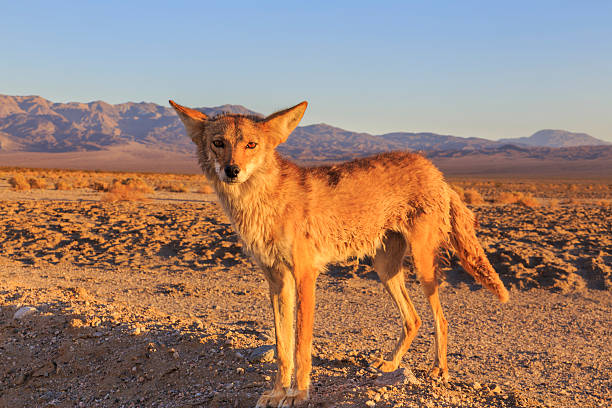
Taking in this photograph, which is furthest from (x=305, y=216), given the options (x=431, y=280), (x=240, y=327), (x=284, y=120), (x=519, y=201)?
(x=519, y=201)

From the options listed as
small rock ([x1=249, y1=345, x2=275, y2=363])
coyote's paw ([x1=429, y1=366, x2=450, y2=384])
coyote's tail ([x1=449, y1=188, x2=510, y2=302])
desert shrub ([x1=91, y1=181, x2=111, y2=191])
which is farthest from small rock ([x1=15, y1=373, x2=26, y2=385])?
desert shrub ([x1=91, y1=181, x2=111, y2=191])

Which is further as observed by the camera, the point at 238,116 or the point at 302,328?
the point at 238,116

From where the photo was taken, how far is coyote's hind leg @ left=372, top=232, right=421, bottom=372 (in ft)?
18.2

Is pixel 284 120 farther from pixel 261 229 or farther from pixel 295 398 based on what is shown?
pixel 295 398

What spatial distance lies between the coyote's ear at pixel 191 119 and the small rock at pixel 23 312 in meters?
4.30

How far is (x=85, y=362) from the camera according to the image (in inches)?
232

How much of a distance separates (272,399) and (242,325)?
313 cm

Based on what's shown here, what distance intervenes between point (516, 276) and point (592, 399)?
5485 millimetres

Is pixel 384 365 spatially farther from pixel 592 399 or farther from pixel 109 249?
pixel 109 249

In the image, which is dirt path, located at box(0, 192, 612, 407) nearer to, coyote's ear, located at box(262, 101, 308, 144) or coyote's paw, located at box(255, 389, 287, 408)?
coyote's paw, located at box(255, 389, 287, 408)

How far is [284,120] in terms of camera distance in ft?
14.5

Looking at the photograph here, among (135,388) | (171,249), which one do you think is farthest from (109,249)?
(135,388)

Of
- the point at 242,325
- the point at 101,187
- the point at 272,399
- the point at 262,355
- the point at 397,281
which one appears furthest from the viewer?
the point at 101,187

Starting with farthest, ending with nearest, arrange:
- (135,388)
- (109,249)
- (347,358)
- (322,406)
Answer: (109,249)
(347,358)
(135,388)
(322,406)
